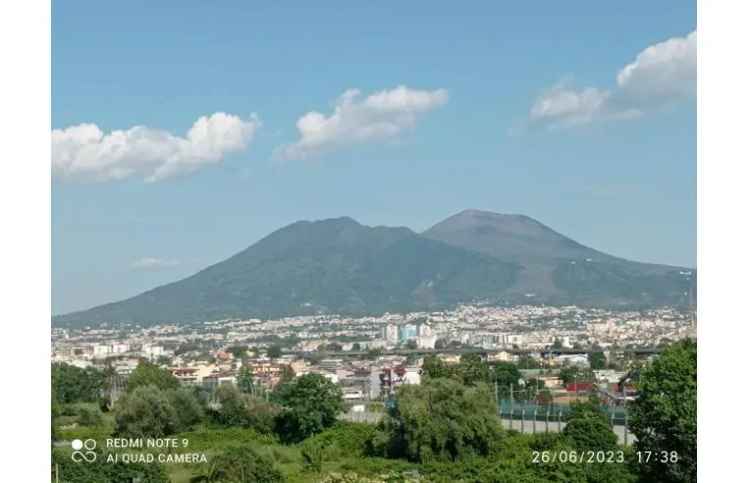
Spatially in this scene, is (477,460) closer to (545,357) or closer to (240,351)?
(545,357)

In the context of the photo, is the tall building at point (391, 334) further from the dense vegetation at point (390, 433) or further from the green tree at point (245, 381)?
the green tree at point (245, 381)

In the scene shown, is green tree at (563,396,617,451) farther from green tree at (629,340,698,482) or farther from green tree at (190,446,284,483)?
green tree at (190,446,284,483)

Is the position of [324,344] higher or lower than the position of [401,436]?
higher

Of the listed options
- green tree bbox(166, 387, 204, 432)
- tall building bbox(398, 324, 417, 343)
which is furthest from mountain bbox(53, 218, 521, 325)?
green tree bbox(166, 387, 204, 432)

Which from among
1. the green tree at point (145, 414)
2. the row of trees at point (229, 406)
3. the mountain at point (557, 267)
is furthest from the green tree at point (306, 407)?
the mountain at point (557, 267)

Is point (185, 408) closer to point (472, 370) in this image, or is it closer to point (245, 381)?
point (245, 381)
